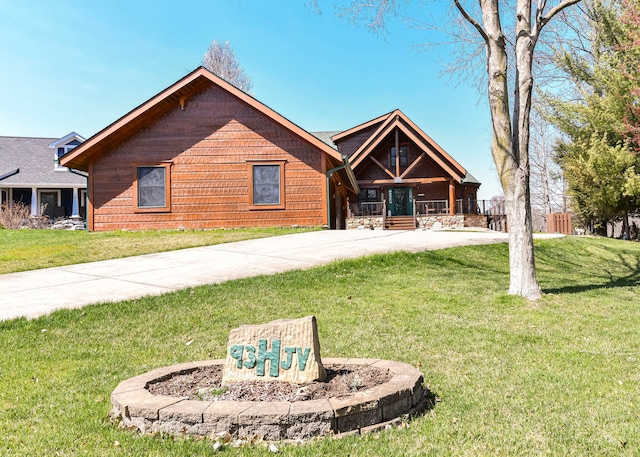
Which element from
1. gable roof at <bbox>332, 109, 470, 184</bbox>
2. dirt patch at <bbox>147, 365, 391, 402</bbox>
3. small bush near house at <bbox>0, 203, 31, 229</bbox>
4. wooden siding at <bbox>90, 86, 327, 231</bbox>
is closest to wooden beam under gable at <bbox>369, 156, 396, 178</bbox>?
gable roof at <bbox>332, 109, 470, 184</bbox>

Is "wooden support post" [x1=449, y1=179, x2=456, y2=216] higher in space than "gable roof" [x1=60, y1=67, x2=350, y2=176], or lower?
lower

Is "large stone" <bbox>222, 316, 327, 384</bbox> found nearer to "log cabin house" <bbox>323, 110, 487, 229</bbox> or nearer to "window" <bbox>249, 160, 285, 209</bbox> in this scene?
"window" <bbox>249, 160, 285, 209</bbox>

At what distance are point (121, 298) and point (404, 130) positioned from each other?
22250 mm

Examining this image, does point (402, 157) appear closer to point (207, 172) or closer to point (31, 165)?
point (207, 172)

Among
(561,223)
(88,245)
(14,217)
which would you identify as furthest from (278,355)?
(14,217)

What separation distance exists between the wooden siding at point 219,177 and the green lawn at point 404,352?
841 cm

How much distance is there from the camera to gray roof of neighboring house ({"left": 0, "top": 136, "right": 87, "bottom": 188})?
91.7ft

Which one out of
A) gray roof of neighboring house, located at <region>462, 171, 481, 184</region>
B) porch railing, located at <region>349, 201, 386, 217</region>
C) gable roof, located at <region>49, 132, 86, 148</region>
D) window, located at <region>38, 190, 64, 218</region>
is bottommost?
porch railing, located at <region>349, 201, 386, 217</region>

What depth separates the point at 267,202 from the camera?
58.4ft

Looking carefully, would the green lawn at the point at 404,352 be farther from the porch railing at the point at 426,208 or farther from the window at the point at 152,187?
the porch railing at the point at 426,208

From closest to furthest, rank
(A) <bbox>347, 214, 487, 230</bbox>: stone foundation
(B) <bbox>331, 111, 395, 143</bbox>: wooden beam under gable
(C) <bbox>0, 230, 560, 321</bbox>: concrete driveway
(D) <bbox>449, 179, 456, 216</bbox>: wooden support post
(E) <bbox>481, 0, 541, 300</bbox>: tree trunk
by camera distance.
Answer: (C) <bbox>0, 230, 560, 321</bbox>: concrete driveway
(E) <bbox>481, 0, 541, 300</bbox>: tree trunk
(A) <bbox>347, 214, 487, 230</bbox>: stone foundation
(D) <bbox>449, 179, 456, 216</bbox>: wooden support post
(B) <bbox>331, 111, 395, 143</bbox>: wooden beam under gable

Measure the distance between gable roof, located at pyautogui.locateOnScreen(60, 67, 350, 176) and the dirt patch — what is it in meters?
14.1

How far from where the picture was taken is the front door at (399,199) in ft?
94.7

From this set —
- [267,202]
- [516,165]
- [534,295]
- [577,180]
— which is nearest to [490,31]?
[516,165]
